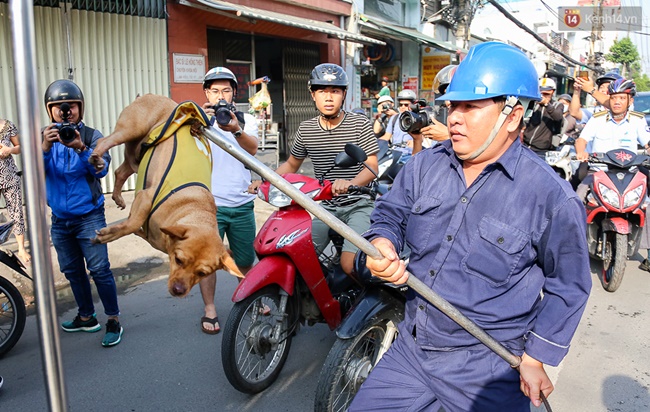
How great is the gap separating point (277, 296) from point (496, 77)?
189 cm

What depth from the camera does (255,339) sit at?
10.2 feet

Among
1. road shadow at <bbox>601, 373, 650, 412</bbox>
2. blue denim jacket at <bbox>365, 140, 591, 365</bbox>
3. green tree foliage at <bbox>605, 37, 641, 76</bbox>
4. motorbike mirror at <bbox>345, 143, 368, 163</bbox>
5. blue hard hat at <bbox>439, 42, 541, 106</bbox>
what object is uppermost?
green tree foliage at <bbox>605, 37, 641, 76</bbox>

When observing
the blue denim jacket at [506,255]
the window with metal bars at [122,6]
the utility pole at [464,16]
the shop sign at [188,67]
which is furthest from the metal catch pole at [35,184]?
the utility pole at [464,16]

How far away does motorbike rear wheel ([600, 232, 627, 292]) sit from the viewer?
15.9 ft

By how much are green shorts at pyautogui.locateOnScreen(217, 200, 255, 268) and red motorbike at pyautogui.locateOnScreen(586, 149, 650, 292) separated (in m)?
3.39

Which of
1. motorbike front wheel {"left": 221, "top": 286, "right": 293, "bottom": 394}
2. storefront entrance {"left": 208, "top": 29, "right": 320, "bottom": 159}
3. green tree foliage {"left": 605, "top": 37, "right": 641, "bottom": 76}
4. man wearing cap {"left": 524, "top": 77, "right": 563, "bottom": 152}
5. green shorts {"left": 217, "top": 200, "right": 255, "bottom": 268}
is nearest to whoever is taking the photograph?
motorbike front wheel {"left": 221, "top": 286, "right": 293, "bottom": 394}

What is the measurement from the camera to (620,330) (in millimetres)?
4141

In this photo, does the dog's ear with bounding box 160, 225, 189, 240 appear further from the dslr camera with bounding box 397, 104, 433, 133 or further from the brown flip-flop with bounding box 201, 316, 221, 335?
the brown flip-flop with bounding box 201, 316, 221, 335

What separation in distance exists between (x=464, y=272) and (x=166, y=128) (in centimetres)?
115

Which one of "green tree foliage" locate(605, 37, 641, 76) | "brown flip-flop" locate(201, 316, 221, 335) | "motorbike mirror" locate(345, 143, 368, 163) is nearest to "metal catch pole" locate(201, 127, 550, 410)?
"motorbike mirror" locate(345, 143, 368, 163)

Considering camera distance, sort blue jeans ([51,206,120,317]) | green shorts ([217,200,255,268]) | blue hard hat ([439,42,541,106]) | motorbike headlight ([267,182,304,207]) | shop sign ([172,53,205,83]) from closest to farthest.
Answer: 1. blue hard hat ([439,42,541,106])
2. motorbike headlight ([267,182,304,207])
3. blue jeans ([51,206,120,317])
4. green shorts ([217,200,255,268])
5. shop sign ([172,53,205,83])

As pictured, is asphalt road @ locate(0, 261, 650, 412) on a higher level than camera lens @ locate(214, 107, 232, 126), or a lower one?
lower

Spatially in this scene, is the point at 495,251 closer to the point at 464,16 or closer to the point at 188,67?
the point at 188,67

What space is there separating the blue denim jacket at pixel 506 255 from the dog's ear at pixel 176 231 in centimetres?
71
